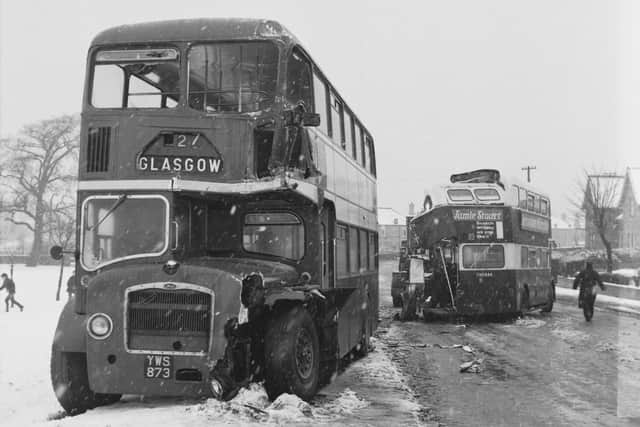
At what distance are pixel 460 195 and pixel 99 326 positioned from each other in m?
15.3

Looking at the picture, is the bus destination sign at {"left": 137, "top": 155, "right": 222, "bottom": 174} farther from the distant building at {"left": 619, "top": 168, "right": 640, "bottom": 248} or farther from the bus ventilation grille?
the distant building at {"left": 619, "top": 168, "right": 640, "bottom": 248}

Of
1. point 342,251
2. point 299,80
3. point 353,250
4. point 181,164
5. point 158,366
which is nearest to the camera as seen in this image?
point 158,366

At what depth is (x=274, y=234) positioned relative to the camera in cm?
962

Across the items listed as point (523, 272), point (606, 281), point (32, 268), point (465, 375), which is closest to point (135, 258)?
point (465, 375)

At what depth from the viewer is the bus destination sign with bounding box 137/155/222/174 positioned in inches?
343

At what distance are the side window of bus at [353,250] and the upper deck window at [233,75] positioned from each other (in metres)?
4.28

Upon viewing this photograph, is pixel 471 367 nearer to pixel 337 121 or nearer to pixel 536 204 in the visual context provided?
pixel 337 121

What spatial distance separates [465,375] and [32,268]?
52.7 meters

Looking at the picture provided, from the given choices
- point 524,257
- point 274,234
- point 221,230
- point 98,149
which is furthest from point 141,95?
point 524,257

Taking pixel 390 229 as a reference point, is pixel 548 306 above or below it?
below

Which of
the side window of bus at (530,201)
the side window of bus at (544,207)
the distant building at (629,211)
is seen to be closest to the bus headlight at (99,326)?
the side window of bus at (530,201)

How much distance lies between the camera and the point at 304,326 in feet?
29.1

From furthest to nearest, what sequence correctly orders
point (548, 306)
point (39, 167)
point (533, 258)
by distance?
point (39, 167)
point (548, 306)
point (533, 258)

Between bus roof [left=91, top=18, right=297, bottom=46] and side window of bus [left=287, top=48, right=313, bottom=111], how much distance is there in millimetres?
303
